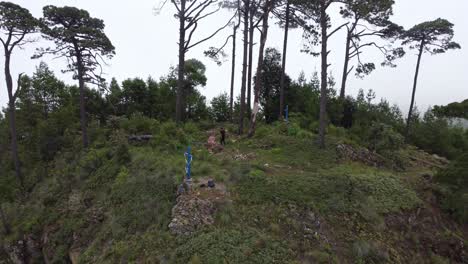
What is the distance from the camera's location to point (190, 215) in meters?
6.28

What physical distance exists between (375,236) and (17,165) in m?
16.7

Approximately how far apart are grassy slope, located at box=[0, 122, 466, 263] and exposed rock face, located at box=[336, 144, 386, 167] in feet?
1.55

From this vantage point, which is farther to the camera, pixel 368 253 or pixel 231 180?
pixel 231 180

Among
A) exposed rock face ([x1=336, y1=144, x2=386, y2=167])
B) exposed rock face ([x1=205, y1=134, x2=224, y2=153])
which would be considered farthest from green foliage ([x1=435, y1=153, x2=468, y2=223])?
exposed rock face ([x1=205, y1=134, x2=224, y2=153])

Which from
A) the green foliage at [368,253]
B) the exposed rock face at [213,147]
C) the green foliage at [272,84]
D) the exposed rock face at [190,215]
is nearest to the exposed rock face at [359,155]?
the green foliage at [368,253]

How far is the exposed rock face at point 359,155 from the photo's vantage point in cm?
1055

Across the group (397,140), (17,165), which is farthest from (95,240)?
(397,140)

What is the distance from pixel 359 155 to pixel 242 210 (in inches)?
265

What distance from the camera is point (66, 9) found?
39.1ft

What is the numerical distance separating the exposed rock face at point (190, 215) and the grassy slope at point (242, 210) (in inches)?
8.7

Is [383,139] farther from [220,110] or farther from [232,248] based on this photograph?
[220,110]

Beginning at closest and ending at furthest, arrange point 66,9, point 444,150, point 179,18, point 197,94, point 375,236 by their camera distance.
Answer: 1. point 375,236
2. point 66,9
3. point 179,18
4. point 444,150
5. point 197,94

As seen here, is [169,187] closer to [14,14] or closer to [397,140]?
[397,140]

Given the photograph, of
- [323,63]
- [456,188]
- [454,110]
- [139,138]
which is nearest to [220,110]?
[139,138]
